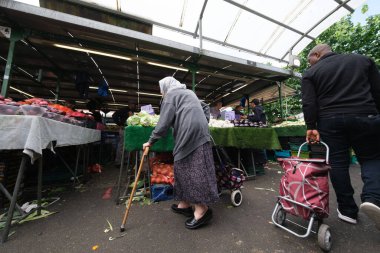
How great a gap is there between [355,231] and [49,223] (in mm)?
3967

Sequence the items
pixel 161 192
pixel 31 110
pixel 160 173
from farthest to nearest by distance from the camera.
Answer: pixel 160 173 → pixel 161 192 → pixel 31 110

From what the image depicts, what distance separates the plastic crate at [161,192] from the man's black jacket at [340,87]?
8.30 feet

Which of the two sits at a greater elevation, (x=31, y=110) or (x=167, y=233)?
(x=31, y=110)

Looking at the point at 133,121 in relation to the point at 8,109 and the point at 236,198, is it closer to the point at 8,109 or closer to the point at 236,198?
the point at 8,109

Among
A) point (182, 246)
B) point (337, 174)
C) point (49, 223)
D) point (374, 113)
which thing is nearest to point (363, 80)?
point (374, 113)

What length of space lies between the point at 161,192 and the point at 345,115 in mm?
2948

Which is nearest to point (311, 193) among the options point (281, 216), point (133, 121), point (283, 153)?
point (281, 216)

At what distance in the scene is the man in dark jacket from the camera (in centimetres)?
191

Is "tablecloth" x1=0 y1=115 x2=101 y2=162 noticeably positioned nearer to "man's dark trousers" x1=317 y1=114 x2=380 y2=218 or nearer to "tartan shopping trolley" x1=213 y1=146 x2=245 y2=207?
"tartan shopping trolley" x1=213 y1=146 x2=245 y2=207

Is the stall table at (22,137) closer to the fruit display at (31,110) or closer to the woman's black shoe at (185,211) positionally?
the fruit display at (31,110)

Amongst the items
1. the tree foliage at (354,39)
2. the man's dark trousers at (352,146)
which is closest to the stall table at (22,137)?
the man's dark trousers at (352,146)

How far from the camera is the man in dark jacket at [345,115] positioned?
1.91 m

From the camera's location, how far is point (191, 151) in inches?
90.5

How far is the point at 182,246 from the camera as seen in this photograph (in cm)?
189
